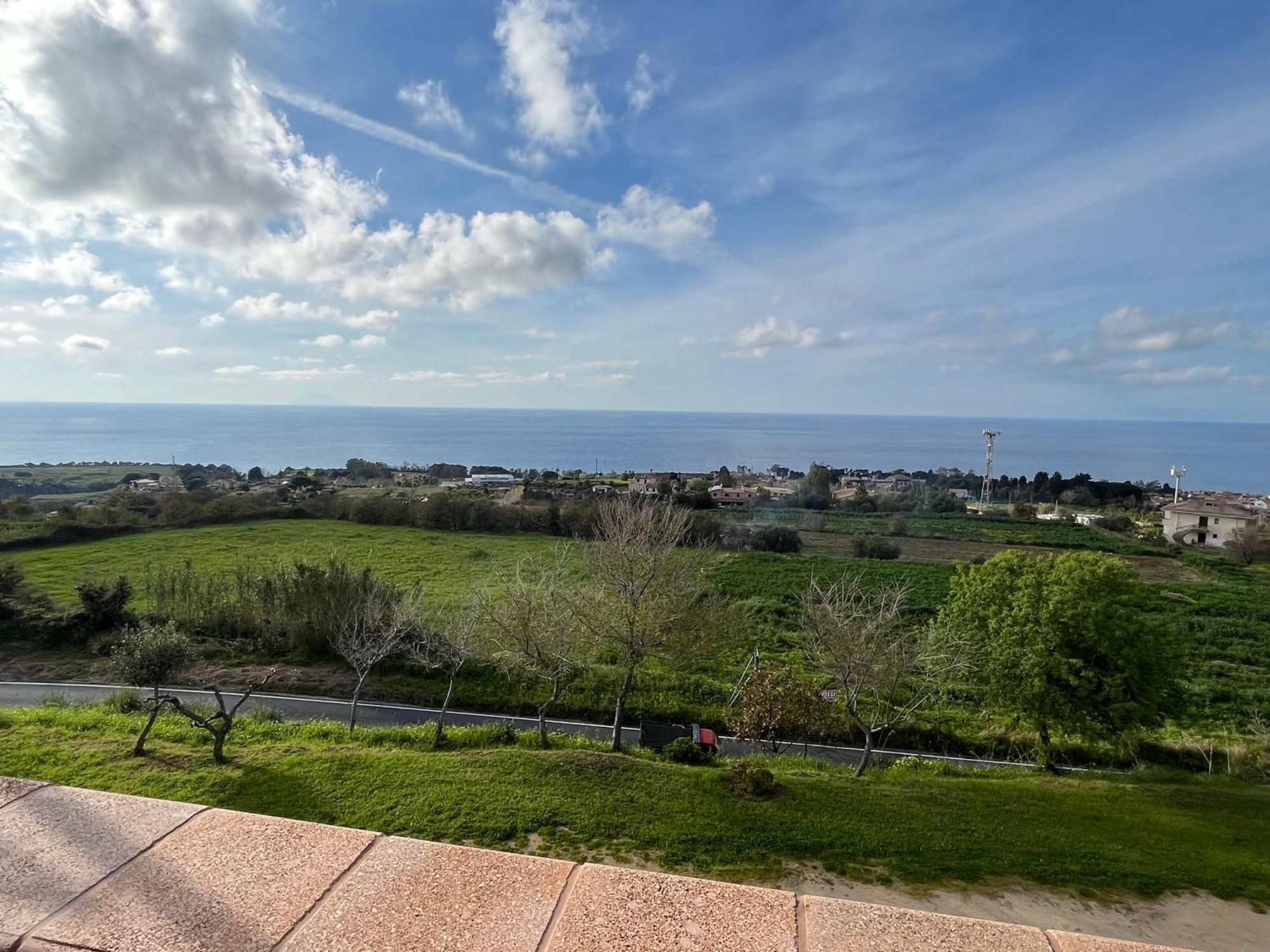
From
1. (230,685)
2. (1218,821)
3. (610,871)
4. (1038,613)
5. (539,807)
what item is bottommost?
(230,685)

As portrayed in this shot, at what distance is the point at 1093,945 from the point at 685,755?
9.37m

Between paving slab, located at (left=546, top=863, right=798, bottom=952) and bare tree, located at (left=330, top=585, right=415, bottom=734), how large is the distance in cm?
1168

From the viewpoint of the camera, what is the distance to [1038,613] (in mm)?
12742

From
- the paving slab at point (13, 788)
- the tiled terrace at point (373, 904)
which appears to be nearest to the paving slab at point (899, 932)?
the tiled terrace at point (373, 904)

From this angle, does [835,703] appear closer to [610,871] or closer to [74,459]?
[610,871]

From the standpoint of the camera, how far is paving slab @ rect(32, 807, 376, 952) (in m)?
2.05

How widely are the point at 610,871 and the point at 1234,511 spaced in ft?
204

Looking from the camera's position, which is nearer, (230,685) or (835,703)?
(835,703)

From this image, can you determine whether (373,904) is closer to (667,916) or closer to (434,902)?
(434,902)

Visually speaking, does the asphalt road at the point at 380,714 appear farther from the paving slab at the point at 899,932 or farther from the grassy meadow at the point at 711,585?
the paving slab at the point at 899,932

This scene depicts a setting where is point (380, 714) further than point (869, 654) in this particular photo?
Yes

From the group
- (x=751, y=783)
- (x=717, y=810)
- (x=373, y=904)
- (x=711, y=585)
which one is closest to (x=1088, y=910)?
(x=751, y=783)

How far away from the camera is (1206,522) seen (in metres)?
47.2

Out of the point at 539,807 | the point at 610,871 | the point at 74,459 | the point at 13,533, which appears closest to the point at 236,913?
the point at 610,871
